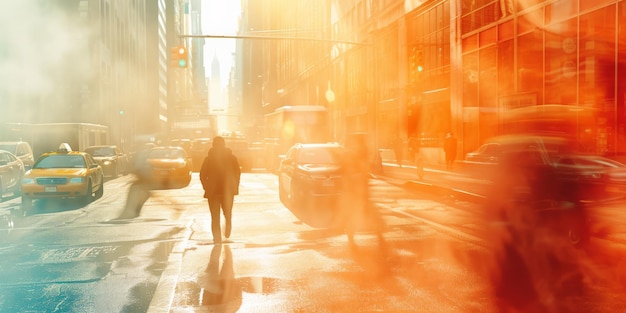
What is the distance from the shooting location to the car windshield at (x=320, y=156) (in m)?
16.6

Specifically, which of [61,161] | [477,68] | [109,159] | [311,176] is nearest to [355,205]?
[311,176]

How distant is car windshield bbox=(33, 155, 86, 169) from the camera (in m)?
18.9

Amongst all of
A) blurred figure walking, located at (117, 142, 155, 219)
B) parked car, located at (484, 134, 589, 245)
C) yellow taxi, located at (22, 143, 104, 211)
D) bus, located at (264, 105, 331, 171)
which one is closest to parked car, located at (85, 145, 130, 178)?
blurred figure walking, located at (117, 142, 155, 219)

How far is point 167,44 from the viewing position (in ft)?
495

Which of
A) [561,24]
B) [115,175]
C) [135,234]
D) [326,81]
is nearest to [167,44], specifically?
[326,81]

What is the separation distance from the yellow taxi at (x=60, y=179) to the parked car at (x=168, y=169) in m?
5.77

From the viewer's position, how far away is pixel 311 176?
1545cm

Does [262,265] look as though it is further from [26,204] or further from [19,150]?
[19,150]

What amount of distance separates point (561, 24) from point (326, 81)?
40.7 meters

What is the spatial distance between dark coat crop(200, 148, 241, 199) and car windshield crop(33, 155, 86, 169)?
948 cm

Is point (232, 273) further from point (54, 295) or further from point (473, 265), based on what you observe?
point (473, 265)

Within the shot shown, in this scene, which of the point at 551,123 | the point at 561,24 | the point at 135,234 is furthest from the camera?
the point at 561,24

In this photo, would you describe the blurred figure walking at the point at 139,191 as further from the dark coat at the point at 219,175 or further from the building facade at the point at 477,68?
the building facade at the point at 477,68

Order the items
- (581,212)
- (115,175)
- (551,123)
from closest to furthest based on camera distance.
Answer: (581,212) → (551,123) → (115,175)
